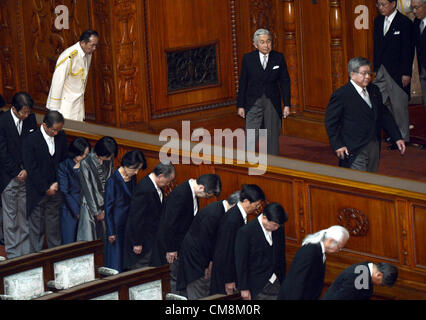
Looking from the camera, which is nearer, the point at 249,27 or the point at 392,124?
the point at 392,124

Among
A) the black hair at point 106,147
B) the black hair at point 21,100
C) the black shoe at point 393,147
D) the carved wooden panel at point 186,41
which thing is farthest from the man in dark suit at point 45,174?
the black shoe at point 393,147

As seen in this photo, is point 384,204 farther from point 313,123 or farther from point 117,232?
point 313,123

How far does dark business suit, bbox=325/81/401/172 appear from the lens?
31.1ft

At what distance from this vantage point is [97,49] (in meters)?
12.6

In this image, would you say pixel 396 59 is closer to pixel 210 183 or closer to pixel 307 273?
pixel 210 183

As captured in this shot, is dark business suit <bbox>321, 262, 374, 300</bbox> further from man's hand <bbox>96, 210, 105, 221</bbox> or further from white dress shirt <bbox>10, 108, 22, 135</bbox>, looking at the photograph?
white dress shirt <bbox>10, 108, 22, 135</bbox>

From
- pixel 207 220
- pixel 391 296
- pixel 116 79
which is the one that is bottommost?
pixel 391 296

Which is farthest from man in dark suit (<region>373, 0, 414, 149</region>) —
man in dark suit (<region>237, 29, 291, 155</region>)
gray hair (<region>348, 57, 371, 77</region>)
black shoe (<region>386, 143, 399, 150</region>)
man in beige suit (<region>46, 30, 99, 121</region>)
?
man in beige suit (<region>46, 30, 99, 121</region>)

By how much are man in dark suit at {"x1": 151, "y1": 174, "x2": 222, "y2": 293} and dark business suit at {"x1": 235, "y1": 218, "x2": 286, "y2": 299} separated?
2.52 ft

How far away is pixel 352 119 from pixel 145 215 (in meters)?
1.92

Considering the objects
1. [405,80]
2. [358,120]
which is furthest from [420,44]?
[358,120]
